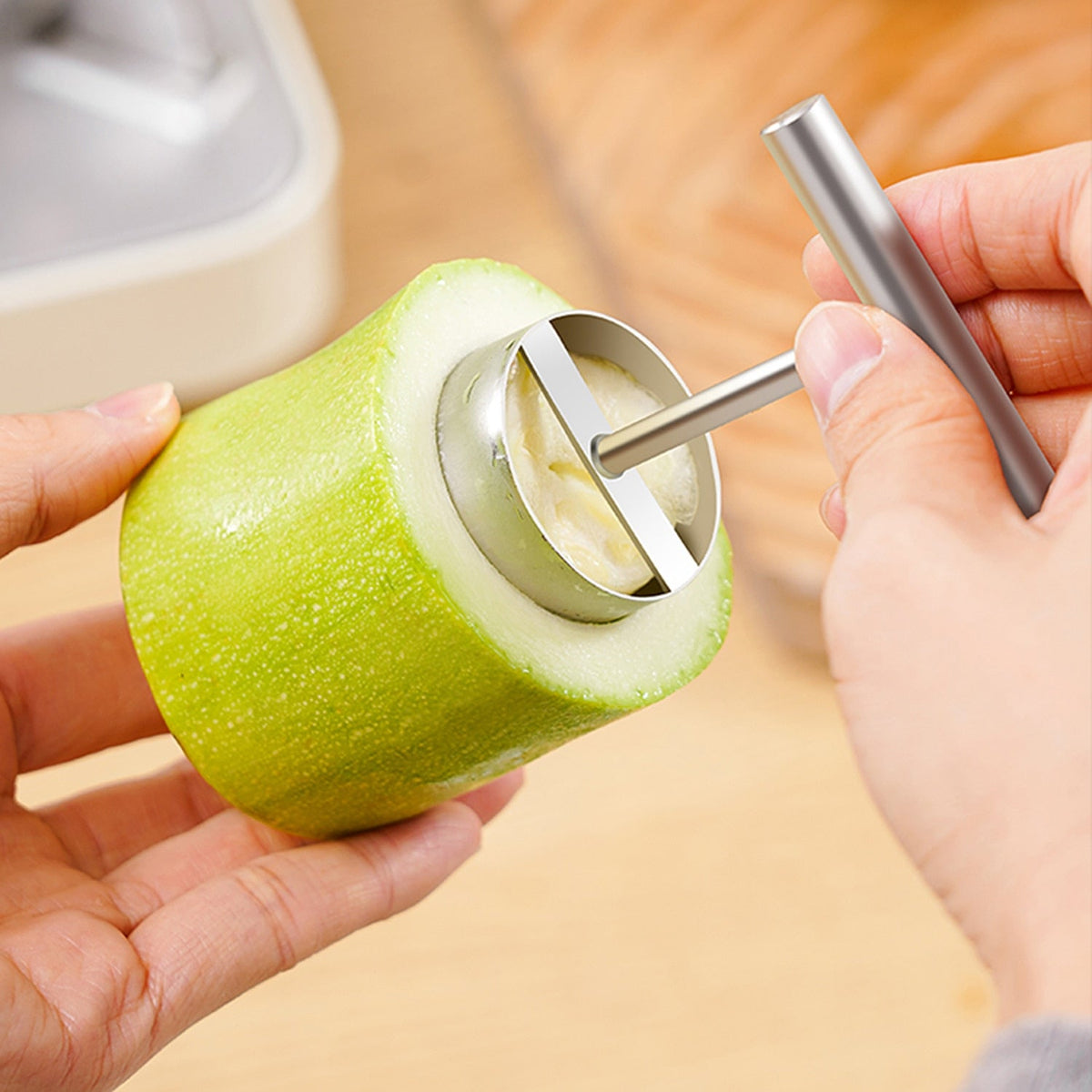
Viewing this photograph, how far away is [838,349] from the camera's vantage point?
0.43 meters

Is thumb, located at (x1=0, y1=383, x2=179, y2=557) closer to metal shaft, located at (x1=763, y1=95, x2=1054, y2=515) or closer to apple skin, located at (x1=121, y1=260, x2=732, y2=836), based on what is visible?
apple skin, located at (x1=121, y1=260, x2=732, y2=836)

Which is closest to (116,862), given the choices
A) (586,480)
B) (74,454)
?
(74,454)

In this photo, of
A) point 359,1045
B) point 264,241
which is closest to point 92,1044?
point 359,1045

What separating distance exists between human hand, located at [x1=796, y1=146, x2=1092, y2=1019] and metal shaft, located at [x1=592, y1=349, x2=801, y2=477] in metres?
0.01

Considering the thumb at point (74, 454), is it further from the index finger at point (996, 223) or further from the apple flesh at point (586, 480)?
the index finger at point (996, 223)

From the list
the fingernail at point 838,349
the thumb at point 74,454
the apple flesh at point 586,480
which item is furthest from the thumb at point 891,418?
the thumb at point 74,454

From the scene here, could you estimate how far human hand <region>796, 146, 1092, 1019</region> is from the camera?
0.36m

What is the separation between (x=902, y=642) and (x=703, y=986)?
49 cm

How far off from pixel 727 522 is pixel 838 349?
46 cm

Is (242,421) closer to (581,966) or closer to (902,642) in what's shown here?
(902,642)

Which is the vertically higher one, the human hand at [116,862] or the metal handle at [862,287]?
the metal handle at [862,287]

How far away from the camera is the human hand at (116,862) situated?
0.56 meters

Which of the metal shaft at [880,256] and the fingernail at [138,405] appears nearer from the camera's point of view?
the metal shaft at [880,256]

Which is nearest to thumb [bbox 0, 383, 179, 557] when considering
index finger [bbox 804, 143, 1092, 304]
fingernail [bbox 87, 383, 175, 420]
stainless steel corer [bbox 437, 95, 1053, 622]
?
fingernail [bbox 87, 383, 175, 420]
